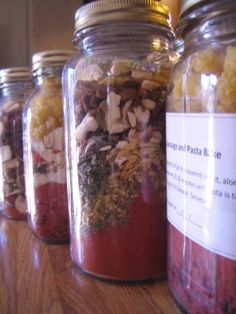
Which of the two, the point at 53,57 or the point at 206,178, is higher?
the point at 53,57

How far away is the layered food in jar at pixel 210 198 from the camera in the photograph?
23 centimetres

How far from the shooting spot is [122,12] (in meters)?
0.33

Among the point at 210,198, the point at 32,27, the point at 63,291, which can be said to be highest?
the point at 32,27

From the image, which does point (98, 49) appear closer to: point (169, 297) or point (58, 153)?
point (58, 153)

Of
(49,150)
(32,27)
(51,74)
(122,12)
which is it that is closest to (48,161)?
(49,150)

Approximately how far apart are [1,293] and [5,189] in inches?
10.1

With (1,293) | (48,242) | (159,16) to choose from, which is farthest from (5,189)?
(159,16)

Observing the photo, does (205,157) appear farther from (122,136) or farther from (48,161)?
(48,161)

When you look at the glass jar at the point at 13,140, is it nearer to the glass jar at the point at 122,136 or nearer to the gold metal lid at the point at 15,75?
the gold metal lid at the point at 15,75

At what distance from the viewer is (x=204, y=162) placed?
0.25 m

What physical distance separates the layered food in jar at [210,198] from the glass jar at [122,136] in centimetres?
5

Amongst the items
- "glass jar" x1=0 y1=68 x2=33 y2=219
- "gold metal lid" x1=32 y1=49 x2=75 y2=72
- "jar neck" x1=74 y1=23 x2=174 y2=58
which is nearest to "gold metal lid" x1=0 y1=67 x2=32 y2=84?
"glass jar" x1=0 y1=68 x2=33 y2=219

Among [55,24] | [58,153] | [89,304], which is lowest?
[89,304]

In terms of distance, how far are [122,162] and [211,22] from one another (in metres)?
0.15
